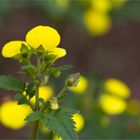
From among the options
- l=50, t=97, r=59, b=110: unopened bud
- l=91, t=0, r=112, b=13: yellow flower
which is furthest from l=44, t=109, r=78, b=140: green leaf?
l=91, t=0, r=112, b=13: yellow flower

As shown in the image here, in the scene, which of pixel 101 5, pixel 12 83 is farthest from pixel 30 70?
pixel 101 5

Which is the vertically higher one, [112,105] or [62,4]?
[62,4]

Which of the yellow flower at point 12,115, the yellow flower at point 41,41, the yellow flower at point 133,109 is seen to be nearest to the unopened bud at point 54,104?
the yellow flower at point 41,41

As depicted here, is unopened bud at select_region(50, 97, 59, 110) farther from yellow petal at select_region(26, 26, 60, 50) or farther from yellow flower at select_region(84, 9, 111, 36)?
yellow flower at select_region(84, 9, 111, 36)

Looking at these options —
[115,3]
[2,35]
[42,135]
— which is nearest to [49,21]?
[2,35]

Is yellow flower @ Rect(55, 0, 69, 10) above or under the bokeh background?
above

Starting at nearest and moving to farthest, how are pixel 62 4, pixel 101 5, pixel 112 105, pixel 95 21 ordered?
1. pixel 112 105
2. pixel 62 4
3. pixel 101 5
4. pixel 95 21

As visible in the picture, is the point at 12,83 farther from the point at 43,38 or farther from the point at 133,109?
the point at 133,109
